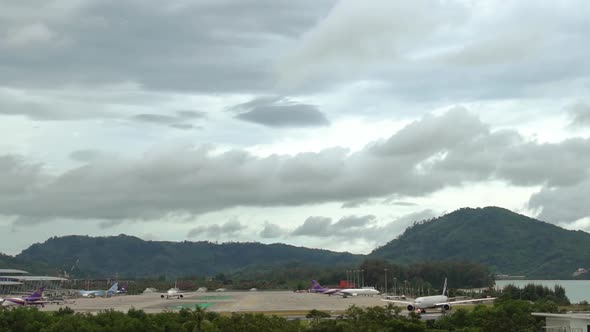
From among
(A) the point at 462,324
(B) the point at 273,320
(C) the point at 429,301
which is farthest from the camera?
(C) the point at 429,301

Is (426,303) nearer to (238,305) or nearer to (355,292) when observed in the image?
(238,305)

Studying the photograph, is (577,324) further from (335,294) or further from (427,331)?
(335,294)

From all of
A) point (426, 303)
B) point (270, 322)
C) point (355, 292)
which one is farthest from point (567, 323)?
point (355, 292)

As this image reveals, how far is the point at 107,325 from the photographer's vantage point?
224 feet

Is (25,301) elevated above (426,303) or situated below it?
above

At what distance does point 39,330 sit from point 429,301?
58042 mm

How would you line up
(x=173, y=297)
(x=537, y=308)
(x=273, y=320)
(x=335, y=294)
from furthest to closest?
(x=335, y=294) → (x=173, y=297) → (x=537, y=308) → (x=273, y=320)

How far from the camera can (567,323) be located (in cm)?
6425

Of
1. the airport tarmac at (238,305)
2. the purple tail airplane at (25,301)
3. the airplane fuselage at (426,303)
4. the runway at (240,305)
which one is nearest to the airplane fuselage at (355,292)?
the runway at (240,305)

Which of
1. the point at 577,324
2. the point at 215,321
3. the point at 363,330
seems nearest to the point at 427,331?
the point at 363,330

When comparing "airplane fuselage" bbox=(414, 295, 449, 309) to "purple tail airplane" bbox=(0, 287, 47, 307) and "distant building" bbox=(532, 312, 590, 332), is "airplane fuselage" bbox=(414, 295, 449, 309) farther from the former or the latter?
"purple tail airplane" bbox=(0, 287, 47, 307)

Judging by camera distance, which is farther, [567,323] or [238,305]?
[238,305]

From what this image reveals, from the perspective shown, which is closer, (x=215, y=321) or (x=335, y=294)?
(x=215, y=321)

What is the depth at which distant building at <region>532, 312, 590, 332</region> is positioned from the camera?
61806 millimetres
